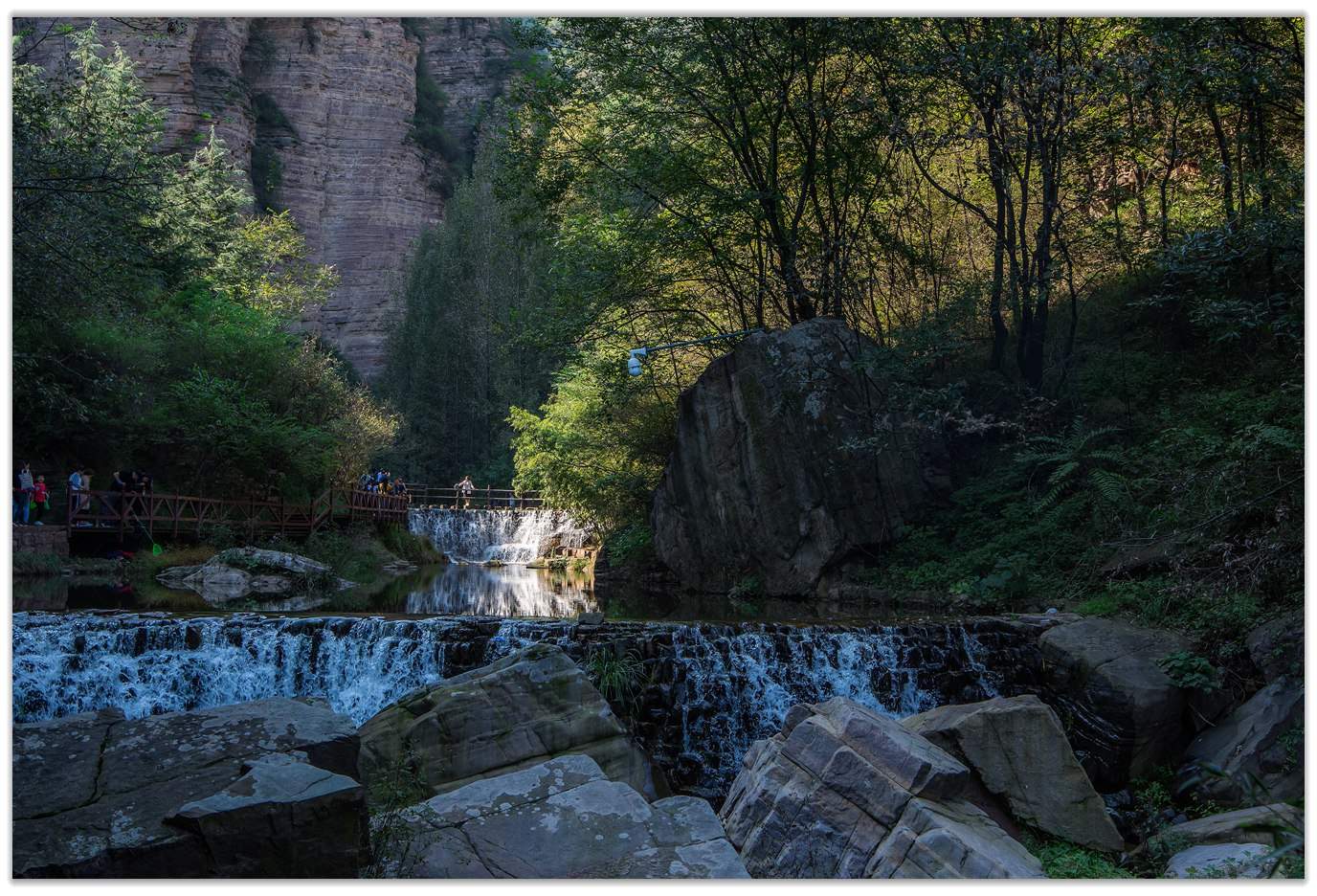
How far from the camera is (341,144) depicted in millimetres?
48938

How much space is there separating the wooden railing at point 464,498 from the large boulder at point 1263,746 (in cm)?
2937

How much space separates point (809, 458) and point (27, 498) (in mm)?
13103

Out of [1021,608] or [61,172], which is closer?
[61,172]

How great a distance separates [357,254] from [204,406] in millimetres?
30778

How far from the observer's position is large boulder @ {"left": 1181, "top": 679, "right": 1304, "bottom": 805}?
6.36 meters

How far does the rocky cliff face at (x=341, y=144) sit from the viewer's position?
46.1m

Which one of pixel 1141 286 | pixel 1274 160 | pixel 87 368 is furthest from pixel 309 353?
pixel 1274 160

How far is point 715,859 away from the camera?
390cm

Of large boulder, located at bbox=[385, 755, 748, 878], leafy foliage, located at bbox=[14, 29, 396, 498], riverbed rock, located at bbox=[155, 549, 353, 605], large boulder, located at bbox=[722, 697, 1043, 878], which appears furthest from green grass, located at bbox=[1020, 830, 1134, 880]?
riverbed rock, located at bbox=[155, 549, 353, 605]

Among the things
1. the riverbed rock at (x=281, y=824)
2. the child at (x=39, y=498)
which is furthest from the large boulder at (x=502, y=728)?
the child at (x=39, y=498)

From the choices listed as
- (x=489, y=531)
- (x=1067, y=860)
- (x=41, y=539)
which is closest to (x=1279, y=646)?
(x=1067, y=860)

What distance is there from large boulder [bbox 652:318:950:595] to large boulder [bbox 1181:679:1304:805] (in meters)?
7.19

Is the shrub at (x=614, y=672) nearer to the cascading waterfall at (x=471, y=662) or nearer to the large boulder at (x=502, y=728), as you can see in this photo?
the cascading waterfall at (x=471, y=662)

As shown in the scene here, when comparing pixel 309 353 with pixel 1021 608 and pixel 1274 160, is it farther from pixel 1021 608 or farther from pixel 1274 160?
pixel 1274 160
